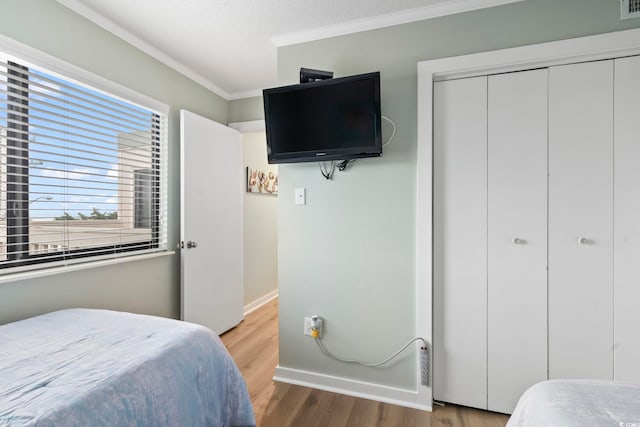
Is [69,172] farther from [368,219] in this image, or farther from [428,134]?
[428,134]

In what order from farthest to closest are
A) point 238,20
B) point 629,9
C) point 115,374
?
point 238,20
point 629,9
point 115,374

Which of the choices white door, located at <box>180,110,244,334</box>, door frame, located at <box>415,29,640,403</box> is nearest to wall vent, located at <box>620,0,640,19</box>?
door frame, located at <box>415,29,640,403</box>

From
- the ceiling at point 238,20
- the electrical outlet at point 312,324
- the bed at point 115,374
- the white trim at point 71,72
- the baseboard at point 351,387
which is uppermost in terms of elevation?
the ceiling at point 238,20

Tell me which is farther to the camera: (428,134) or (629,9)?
(428,134)

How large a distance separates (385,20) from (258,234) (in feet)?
8.67

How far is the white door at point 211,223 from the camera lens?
2.43 metres

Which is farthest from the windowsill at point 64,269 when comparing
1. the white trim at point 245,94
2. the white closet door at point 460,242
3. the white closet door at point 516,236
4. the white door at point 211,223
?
the white closet door at point 516,236

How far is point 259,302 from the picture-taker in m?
3.65

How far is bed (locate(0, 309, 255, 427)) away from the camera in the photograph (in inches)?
34.3

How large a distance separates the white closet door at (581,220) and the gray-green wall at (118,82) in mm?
2677

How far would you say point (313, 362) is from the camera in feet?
6.71

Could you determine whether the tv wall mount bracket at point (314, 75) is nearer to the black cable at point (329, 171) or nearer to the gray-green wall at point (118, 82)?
the black cable at point (329, 171)

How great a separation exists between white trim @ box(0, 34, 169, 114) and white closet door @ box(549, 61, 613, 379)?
8.77 ft

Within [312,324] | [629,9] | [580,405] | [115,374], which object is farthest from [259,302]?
[629,9]
